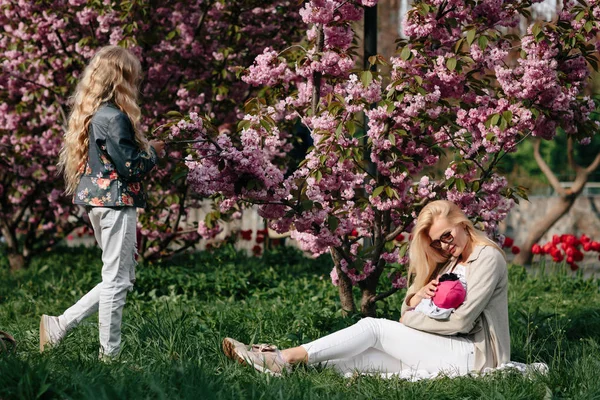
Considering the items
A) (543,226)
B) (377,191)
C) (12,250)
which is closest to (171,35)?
(377,191)

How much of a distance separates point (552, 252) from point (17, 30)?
5.68 m

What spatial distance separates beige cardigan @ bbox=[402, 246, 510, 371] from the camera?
13.4ft

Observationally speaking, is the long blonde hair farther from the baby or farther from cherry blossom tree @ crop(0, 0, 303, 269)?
cherry blossom tree @ crop(0, 0, 303, 269)

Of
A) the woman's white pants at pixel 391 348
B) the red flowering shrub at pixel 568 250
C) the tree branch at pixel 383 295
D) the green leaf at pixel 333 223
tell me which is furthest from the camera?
the red flowering shrub at pixel 568 250

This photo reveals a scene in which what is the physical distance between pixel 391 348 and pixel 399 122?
1.33 metres

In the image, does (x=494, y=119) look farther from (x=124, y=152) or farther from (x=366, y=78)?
(x=124, y=152)

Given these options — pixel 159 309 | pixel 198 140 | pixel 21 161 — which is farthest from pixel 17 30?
pixel 198 140

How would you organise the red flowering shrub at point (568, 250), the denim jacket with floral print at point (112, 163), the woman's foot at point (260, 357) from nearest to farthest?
the woman's foot at point (260, 357)
the denim jacket with floral print at point (112, 163)
the red flowering shrub at point (568, 250)

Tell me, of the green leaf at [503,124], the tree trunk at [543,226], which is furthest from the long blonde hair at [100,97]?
the tree trunk at [543,226]

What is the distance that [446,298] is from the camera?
4113mm

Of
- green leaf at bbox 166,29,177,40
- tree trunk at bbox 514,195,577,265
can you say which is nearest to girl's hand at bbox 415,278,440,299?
green leaf at bbox 166,29,177,40

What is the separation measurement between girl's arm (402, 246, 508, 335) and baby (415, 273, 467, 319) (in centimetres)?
3

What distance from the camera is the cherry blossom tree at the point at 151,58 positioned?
24.6 feet

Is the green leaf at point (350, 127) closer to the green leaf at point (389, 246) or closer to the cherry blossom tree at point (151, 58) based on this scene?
the green leaf at point (389, 246)
